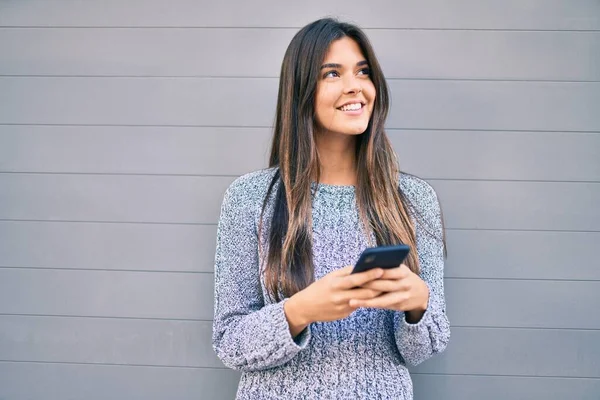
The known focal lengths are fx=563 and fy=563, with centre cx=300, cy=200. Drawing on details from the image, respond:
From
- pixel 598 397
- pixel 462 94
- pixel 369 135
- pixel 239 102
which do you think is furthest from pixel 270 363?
pixel 598 397

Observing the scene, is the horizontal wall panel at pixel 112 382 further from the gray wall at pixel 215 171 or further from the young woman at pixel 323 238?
the young woman at pixel 323 238

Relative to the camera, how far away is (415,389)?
209 centimetres

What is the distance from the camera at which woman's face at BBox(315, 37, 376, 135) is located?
1486mm

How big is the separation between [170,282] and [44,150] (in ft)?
2.32

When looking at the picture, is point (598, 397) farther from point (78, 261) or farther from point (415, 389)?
point (78, 261)

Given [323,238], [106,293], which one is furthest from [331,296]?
[106,293]

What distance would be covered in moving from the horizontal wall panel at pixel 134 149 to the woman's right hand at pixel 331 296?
0.92m

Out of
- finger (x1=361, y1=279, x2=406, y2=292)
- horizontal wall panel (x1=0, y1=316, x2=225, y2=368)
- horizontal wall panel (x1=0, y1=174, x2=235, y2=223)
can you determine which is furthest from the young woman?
horizontal wall panel (x1=0, y1=316, x2=225, y2=368)

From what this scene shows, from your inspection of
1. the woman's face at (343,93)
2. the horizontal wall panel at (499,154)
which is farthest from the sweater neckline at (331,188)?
the horizontal wall panel at (499,154)

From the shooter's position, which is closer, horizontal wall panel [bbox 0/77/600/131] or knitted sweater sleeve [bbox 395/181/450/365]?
knitted sweater sleeve [bbox 395/181/450/365]

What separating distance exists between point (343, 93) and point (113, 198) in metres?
1.09

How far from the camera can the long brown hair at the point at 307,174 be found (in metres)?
1.45

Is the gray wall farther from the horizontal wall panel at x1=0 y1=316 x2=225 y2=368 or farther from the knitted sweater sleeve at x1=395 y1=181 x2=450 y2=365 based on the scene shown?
the knitted sweater sleeve at x1=395 y1=181 x2=450 y2=365

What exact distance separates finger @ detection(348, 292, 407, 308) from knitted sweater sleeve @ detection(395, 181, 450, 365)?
0.17 meters
